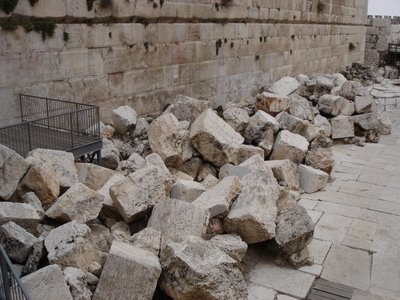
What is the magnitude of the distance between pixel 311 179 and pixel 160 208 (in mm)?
3962

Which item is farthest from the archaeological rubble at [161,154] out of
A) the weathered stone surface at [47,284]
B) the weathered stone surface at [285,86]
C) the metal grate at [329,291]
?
the metal grate at [329,291]

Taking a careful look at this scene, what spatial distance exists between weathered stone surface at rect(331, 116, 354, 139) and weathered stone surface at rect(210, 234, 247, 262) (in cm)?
716

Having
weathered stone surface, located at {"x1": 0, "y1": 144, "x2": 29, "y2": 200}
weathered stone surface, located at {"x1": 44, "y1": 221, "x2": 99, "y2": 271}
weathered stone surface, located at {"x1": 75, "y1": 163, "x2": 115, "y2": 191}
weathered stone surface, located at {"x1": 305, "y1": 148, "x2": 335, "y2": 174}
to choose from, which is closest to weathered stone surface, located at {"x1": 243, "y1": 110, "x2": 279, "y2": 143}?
weathered stone surface, located at {"x1": 305, "y1": 148, "x2": 335, "y2": 174}

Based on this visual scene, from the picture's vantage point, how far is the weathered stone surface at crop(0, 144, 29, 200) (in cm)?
498

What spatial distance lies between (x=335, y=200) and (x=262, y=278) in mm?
3156

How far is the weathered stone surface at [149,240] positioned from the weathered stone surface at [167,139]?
7.69 ft

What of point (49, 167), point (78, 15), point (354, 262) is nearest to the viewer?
point (49, 167)

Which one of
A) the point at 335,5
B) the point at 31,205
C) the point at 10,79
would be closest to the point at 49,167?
the point at 31,205

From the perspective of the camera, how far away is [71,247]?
4.32 metres

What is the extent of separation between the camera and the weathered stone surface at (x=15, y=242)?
4.30 m

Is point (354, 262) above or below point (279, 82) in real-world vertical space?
below

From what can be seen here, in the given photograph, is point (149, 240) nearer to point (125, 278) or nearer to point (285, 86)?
point (125, 278)

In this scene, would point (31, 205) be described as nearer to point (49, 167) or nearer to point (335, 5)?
point (49, 167)

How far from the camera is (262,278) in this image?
5609mm
